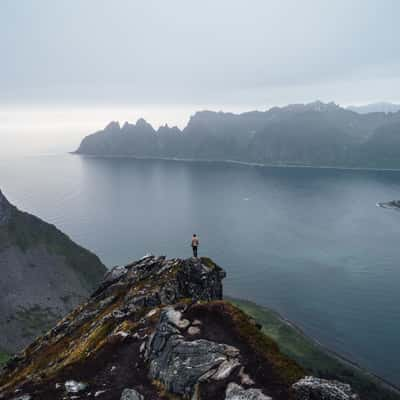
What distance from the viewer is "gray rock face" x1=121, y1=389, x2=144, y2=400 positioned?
2103 cm

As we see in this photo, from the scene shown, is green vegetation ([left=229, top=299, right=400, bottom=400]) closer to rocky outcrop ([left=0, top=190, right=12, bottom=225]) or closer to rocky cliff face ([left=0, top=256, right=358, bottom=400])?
rocky cliff face ([left=0, top=256, right=358, bottom=400])

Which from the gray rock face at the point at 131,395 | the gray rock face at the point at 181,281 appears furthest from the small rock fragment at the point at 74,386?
the gray rock face at the point at 181,281

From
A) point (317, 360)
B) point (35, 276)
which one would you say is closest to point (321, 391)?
point (317, 360)

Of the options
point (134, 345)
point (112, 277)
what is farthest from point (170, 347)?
point (112, 277)

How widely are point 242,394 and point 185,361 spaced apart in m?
5.08

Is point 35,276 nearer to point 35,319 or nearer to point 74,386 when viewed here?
point 35,319

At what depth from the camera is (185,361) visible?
22312mm

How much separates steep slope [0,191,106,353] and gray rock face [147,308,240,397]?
343 ft

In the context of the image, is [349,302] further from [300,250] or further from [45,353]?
[45,353]

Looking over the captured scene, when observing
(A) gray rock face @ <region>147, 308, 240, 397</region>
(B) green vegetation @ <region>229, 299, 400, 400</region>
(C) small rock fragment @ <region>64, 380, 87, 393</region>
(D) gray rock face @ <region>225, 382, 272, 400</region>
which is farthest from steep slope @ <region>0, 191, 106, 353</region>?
(D) gray rock face @ <region>225, 382, 272, 400</region>

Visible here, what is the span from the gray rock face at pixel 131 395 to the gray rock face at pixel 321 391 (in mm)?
9467

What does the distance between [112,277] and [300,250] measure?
136 metres

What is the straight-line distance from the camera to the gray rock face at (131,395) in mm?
A: 21031

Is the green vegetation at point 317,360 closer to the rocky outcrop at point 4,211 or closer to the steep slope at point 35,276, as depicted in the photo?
the steep slope at point 35,276
